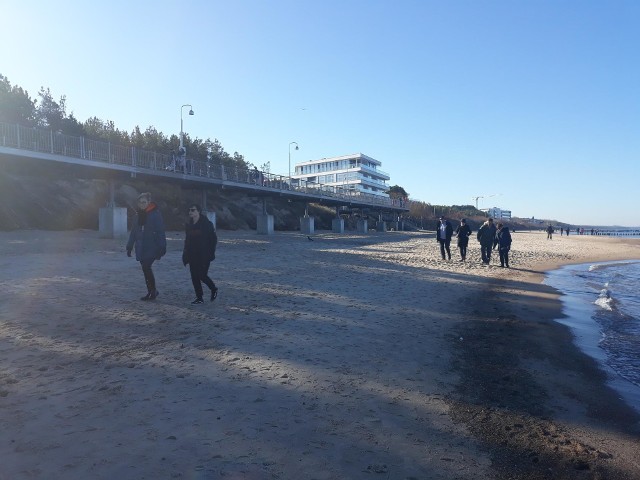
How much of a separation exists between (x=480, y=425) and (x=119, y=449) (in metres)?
2.91

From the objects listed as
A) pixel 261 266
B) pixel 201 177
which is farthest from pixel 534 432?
pixel 201 177

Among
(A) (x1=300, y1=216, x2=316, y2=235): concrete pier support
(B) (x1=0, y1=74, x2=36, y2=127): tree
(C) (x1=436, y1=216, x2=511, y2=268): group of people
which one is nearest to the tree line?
(B) (x1=0, y1=74, x2=36, y2=127): tree

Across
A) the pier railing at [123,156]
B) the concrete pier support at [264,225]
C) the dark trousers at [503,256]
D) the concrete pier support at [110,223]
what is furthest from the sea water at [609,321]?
the concrete pier support at [264,225]

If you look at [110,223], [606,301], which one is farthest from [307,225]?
[606,301]

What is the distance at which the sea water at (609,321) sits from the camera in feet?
18.8

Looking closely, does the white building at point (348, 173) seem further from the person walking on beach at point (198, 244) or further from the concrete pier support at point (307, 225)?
the person walking on beach at point (198, 244)

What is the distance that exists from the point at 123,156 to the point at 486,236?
1964 cm

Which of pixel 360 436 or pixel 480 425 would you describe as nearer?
pixel 360 436

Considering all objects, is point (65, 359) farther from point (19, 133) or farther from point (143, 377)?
point (19, 133)

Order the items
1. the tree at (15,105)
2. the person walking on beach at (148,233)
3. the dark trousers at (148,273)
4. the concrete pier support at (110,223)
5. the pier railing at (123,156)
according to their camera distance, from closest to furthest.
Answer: the person walking on beach at (148,233)
the dark trousers at (148,273)
the pier railing at (123,156)
the concrete pier support at (110,223)
the tree at (15,105)

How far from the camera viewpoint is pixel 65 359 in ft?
16.7

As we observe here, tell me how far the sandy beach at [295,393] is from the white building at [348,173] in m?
84.3

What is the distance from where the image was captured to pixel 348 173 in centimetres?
9631

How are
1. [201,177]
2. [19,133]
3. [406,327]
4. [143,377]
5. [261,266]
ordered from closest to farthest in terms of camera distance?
[143,377]
[406,327]
[261,266]
[19,133]
[201,177]
